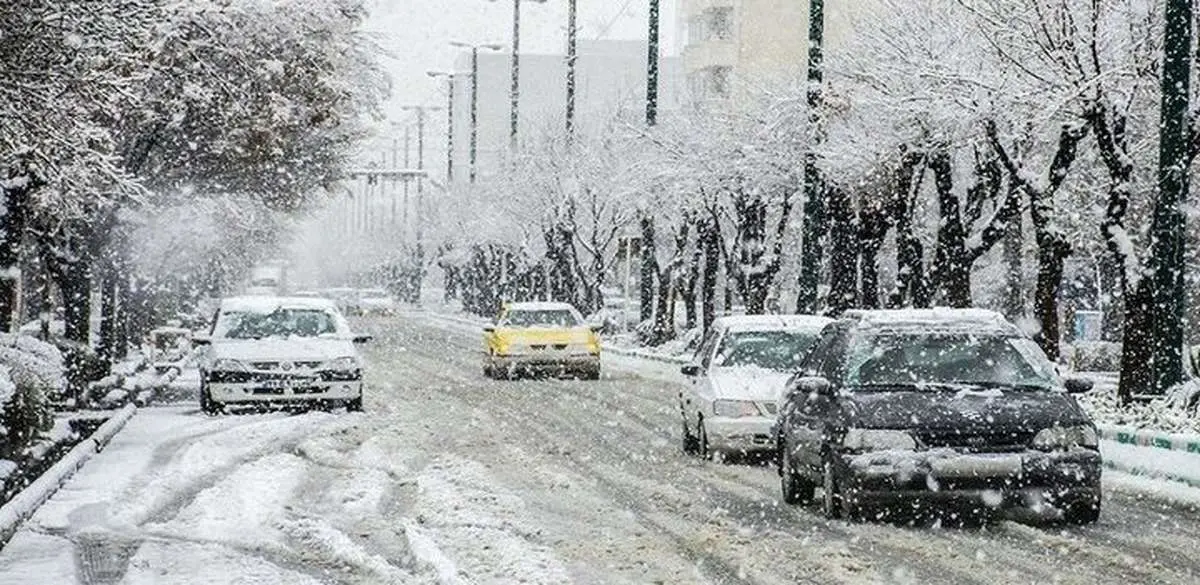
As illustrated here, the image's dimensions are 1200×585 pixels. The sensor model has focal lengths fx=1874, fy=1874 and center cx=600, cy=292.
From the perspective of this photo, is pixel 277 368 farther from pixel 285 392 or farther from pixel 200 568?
pixel 200 568

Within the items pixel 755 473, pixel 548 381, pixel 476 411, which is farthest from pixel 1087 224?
pixel 755 473

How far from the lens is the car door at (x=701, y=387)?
18828mm

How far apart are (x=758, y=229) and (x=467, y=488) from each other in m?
31.8

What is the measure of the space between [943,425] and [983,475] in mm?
446

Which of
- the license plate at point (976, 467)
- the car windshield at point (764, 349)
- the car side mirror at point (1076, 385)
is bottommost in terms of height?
the license plate at point (976, 467)

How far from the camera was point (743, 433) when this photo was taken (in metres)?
18.3

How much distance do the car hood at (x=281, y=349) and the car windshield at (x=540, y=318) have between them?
10.8 metres

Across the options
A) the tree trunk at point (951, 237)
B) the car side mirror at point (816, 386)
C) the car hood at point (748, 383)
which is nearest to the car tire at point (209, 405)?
the car hood at point (748, 383)

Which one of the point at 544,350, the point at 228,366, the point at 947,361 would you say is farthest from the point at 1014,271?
the point at 947,361

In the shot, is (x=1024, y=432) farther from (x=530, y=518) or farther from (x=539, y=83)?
(x=539, y=83)

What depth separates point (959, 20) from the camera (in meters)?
28.8

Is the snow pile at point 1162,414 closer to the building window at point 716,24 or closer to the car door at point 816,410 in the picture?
the car door at point 816,410

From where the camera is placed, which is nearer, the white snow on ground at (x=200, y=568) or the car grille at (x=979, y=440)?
the white snow on ground at (x=200, y=568)

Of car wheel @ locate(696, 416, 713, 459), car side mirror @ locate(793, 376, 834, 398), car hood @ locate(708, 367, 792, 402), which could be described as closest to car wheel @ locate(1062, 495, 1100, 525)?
car side mirror @ locate(793, 376, 834, 398)
